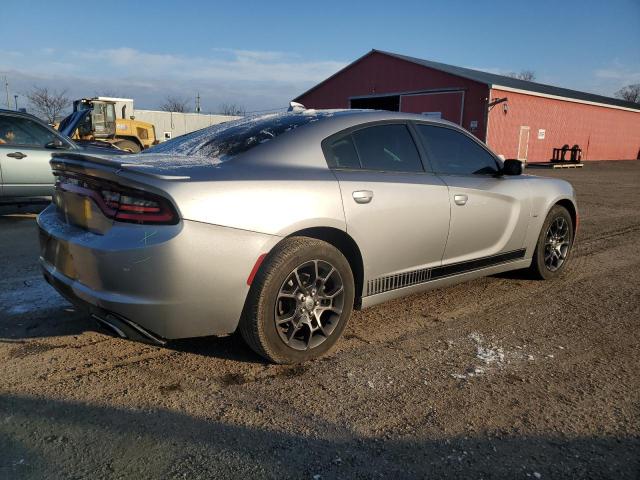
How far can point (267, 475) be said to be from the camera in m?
2.12

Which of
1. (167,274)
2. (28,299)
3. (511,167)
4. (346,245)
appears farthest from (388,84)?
(167,274)

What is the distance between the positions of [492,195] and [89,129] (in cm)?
1645

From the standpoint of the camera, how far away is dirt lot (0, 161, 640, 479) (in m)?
2.21

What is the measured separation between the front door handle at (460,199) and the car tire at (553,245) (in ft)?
4.32

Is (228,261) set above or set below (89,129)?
below

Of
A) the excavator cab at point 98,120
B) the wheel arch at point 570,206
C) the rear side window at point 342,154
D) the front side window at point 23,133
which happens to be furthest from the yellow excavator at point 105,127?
the wheel arch at point 570,206

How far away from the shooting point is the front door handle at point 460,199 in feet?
12.7

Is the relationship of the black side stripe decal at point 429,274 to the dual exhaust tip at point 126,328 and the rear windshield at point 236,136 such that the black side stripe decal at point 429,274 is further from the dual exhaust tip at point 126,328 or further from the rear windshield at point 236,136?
the dual exhaust tip at point 126,328


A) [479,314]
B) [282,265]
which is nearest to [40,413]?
[282,265]

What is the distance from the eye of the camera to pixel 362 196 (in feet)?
10.7

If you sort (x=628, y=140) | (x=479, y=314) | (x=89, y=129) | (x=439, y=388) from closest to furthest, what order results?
(x=439, y=388) → (x=479, y=314) → (x=89, y=129) → (x=628, y=140)

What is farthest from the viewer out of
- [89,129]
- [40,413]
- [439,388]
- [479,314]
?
[89,129]

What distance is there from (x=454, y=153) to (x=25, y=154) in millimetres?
6396

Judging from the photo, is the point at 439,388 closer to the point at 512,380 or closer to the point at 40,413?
the point at 512,380
